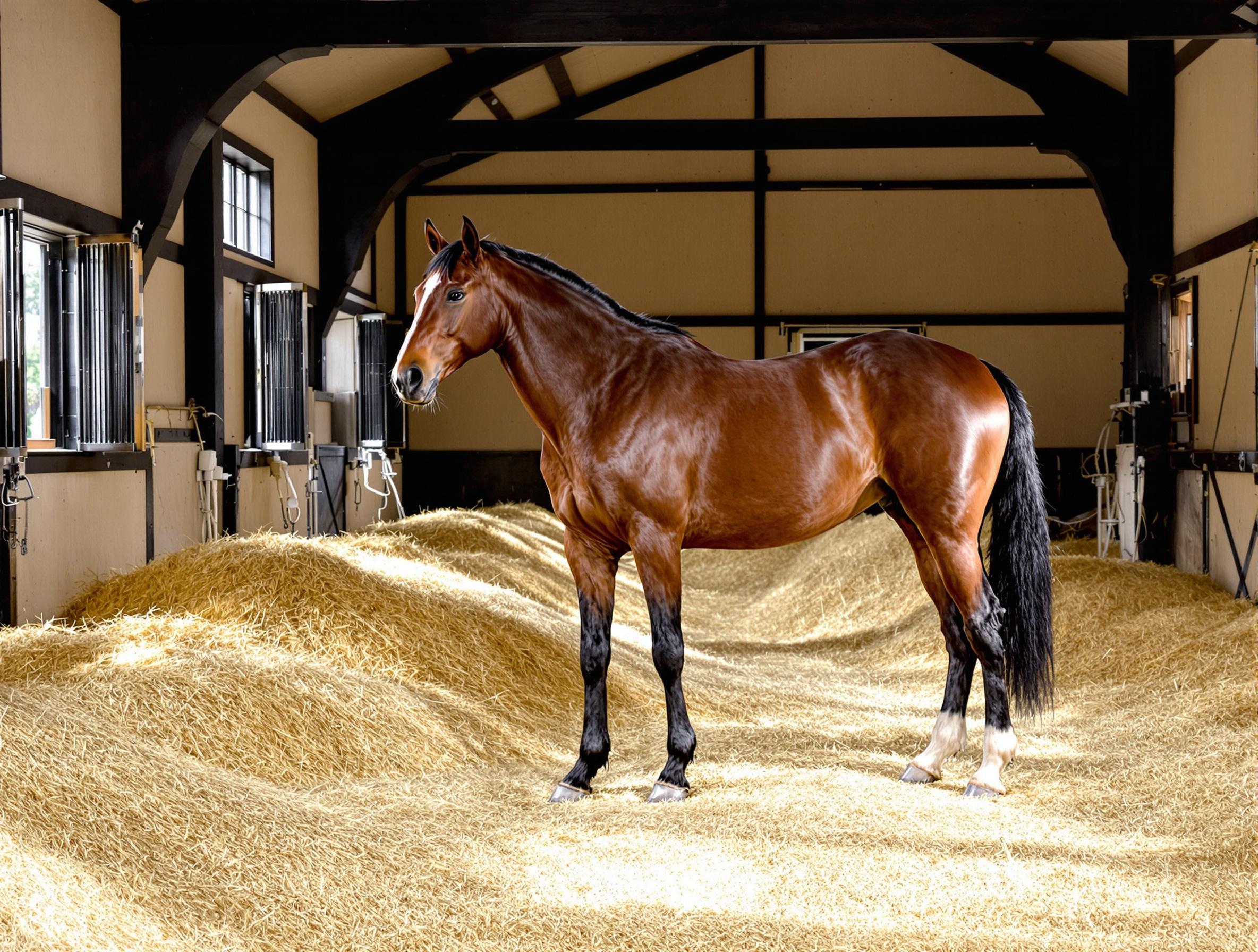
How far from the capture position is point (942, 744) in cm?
334

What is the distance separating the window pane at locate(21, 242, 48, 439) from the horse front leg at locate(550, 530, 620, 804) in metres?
3.28

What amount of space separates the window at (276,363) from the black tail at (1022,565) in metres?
5.68

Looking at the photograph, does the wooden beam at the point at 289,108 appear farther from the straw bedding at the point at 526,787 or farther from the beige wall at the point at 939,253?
the beige wall at the point at 939,253

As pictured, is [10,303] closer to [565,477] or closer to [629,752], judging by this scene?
[565,477]

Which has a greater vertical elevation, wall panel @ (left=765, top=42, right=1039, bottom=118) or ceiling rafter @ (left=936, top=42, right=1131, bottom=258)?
wall panel @ (left=765, top=42, right=1039, bottom=118)

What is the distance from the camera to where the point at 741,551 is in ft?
35.4

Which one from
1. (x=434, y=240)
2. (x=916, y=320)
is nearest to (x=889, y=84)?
(x=916, y=320)

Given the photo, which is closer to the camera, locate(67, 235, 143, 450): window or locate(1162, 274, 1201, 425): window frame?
locate(67, 235, 143, 450): window

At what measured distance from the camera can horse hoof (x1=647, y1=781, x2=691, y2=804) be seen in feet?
9.79

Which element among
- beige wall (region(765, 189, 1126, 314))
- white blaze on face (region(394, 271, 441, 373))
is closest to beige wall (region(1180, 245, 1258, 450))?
white blaze on face (region(394, 271, 441, 373))

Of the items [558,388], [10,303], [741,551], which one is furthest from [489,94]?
[558,388]

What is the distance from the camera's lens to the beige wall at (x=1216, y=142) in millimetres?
6098

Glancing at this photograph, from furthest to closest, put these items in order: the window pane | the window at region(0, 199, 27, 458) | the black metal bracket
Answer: the black metal bracket
the window pane
the window at region(0, 199, 27, 458)

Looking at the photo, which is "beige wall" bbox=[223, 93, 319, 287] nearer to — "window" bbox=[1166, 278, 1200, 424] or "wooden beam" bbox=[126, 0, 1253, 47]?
"wooden beam" bbox=[126, 0, 1253, 47]
